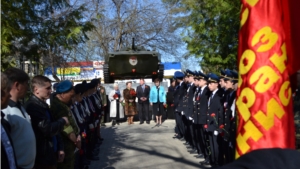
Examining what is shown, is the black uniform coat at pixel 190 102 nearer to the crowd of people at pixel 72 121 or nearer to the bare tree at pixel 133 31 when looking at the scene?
the crowd of people at pixel 72 121

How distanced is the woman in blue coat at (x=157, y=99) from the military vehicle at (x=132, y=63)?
1.13 meters

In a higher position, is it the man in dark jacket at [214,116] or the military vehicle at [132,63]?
the military vehicle at [132,63]

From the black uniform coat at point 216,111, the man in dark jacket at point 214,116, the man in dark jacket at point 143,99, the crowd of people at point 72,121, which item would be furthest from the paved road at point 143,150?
the man in dark jacket at point 143,99

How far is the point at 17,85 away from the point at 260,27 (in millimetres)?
2269

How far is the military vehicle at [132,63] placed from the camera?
64.5 ft

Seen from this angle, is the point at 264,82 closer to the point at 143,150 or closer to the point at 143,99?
the point at 143,150

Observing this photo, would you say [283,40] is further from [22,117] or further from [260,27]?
[22,117]

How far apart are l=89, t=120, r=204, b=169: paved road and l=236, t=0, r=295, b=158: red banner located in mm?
6346

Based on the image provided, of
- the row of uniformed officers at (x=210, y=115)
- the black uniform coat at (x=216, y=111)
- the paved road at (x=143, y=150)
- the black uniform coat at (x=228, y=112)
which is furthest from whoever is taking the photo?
the paved road at (x=143, y=150)

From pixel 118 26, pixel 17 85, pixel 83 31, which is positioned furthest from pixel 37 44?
pixel 118 26

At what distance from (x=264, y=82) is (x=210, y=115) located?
5.49 meters

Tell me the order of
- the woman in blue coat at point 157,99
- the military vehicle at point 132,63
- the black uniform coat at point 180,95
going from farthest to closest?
1. the military vehicle at point 132,63
2. the woman in blue coat at point 157,99
3. the black uniform coat at point 180,95

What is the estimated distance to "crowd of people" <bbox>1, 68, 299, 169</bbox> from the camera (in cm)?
405

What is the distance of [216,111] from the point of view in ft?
28.7
